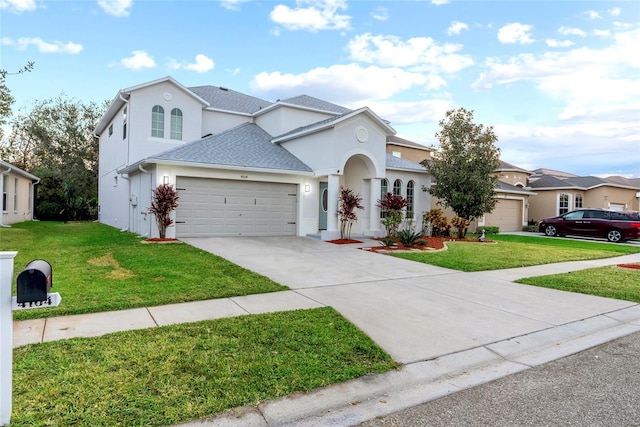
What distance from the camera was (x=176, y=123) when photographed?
742 inches

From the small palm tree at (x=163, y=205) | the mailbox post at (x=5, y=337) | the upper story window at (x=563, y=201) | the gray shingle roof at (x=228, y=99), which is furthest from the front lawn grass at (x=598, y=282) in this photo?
the upper story window at (x=563, y=201)

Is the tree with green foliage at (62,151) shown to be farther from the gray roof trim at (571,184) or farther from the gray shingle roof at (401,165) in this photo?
the gray roof trim at (571,184)

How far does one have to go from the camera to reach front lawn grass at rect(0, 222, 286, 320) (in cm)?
579

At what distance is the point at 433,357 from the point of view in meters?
4.25

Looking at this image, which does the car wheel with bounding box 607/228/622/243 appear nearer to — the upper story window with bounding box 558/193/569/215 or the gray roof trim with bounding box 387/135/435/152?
the upper story window with bounding box 558/193/569/215

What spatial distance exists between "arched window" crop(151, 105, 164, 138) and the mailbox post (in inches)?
672

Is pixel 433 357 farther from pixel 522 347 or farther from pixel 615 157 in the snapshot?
pixel 615 157

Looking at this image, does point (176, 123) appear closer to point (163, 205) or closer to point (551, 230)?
point (163, 205)

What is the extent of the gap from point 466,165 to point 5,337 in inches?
745

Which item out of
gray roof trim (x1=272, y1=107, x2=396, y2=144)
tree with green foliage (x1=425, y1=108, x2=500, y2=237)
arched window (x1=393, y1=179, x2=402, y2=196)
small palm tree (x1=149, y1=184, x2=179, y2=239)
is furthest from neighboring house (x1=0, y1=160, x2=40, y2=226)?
tree with green foliage (x1=425, y1=108, x2=500, y2=237)

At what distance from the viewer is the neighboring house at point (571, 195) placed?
1096 inches

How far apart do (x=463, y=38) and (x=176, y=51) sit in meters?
12.2

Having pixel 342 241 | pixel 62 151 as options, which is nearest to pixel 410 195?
pixel 342 241

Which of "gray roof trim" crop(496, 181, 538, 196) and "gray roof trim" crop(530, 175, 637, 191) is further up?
"gray roof trim" crop(530, 175, 637, 191)
